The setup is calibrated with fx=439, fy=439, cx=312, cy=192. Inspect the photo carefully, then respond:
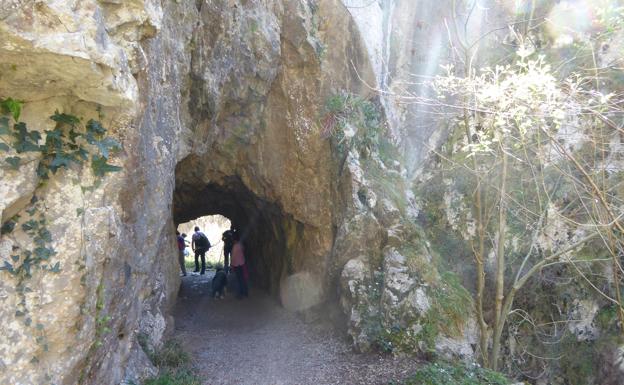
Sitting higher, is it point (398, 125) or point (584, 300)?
point (398, 125)

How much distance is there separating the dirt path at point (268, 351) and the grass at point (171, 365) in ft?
0.80

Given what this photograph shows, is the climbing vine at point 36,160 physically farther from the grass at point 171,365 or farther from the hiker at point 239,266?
the hiker at point 239,266

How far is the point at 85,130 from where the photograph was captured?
3674 millimetres

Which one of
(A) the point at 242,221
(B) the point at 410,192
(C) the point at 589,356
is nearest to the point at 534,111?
(B) the point at 410,192

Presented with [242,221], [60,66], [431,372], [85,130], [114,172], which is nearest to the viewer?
[60,66]

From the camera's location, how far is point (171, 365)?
6.20m

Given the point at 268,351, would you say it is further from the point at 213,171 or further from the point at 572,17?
the point at 572,17

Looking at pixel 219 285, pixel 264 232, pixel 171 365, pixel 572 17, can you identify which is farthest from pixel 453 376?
pixel 572 17

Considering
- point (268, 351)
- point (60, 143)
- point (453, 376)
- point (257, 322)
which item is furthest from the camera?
point (257, 322)

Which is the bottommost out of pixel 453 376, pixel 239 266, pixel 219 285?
pixel 453 376

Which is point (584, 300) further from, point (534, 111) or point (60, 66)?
point (60, 66)

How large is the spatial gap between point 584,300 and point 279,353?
6.52 m

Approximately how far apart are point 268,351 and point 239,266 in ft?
11.5

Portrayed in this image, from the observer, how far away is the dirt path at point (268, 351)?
6.31 m
